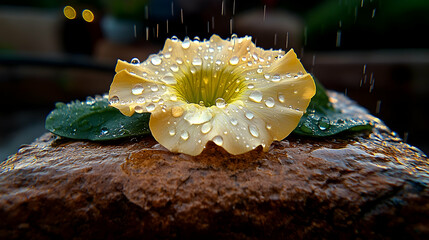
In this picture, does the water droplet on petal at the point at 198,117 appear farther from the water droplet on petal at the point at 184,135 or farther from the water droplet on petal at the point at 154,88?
the water droplet on petal at the point at 154,88

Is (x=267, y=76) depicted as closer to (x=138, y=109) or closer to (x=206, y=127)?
(x=206, y=127)

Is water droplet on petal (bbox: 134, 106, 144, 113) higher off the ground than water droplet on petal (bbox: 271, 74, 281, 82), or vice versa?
water droplet on petal (bbox: 271, 74, 281, 82)

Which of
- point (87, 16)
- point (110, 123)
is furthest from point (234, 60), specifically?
point (87, 16)

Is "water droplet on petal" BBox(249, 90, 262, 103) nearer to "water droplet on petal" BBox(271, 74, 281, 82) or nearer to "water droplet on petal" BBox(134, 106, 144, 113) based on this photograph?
"water droplet on petal" BBox(271, 74, 281, 82)

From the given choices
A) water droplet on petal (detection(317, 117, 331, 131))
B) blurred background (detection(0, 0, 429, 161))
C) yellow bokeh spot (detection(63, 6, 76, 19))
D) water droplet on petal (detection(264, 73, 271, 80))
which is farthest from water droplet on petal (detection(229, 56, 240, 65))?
yellow bokeh spot (detection(63, 6, 76, 19))

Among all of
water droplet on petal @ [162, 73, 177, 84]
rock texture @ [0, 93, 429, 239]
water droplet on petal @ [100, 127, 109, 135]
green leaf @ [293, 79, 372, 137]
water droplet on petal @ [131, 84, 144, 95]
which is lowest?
rock texture @ [0, 93, 429, 239]

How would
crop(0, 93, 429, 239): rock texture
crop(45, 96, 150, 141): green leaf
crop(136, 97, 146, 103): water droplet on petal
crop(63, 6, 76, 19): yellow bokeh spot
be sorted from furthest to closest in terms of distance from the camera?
crop(63, 6, 76, 19): yellow bokeh spot, crop(45, 96, 150, 141): green leaf, crop(136, 97, 146, 103): water droplet on petal, crop(0, 93, 429, 239): rock texture

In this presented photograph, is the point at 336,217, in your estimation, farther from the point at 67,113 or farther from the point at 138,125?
the point at 67,113
